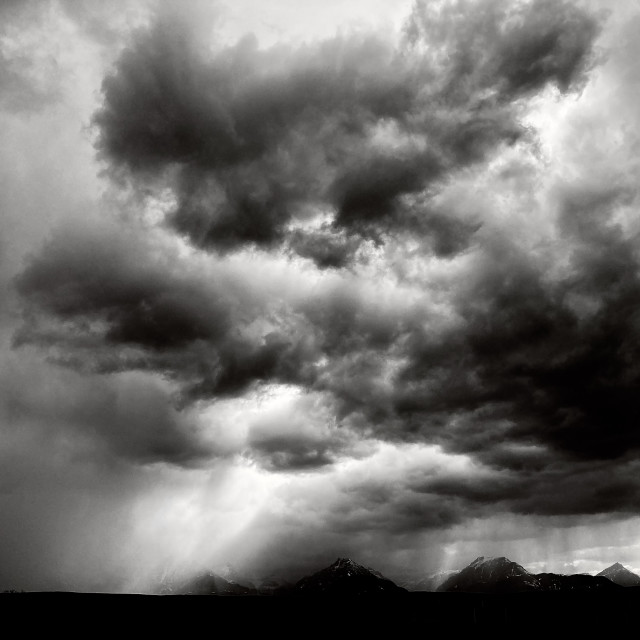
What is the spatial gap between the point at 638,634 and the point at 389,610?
6710 millimetres

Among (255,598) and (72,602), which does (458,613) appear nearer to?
(255,598)

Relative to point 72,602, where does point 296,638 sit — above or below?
below

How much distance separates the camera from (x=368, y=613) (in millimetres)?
14883

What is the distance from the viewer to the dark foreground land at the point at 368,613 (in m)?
13.3

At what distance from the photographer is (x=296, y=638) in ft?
46.9

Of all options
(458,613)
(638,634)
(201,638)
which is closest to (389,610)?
(458,613)

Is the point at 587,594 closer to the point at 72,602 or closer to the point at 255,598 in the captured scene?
the point at 255,598

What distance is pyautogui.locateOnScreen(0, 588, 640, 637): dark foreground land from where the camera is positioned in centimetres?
1329

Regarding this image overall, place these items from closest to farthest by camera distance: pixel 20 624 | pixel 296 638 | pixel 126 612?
pixel 20 624, pixel 126 612, pixel 296 638

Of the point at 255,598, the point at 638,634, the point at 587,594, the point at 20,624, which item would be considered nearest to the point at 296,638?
the point at 255,598

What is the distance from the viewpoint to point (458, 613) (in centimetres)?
1514

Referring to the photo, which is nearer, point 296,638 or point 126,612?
point 126,612

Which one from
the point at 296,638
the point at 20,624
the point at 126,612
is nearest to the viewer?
the point at 20,624

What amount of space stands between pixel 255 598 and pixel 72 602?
4.49 meters
